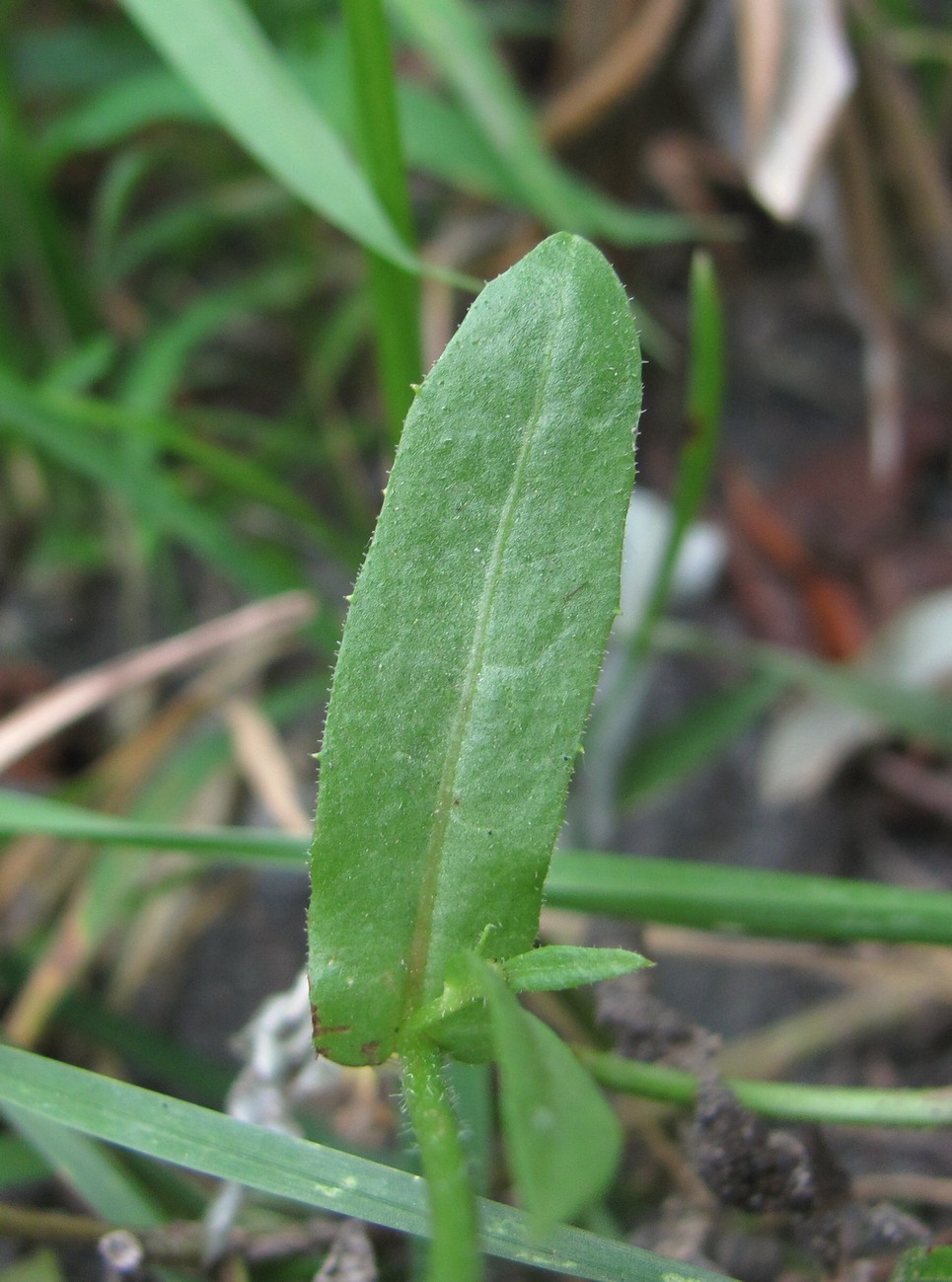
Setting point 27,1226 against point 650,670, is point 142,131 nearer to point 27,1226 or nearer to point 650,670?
point 650,670

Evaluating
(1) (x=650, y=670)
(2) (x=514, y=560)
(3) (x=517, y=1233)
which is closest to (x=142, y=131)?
(1) (x=650, y=670)

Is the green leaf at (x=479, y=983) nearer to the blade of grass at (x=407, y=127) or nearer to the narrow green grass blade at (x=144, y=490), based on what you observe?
the narrow green grass blade at (x=144, y=490)

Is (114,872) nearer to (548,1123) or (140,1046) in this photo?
(140,1046)

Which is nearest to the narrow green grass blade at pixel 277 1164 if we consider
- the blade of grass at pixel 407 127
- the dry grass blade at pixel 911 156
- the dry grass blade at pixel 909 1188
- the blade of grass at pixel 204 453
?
the dry grass blade at pixel 909 1188

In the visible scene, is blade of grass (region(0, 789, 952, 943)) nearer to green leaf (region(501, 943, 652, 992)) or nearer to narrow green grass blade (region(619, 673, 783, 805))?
green leaf (region(501, 943, 652, 992))

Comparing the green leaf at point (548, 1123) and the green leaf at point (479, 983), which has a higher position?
the green leaf at point (548, 1123)

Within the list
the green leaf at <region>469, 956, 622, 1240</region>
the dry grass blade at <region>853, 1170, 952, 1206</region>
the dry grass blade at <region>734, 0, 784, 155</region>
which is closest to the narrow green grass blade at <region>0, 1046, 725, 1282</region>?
the green leaf at <region>469, 956, 622, 1240</region>
